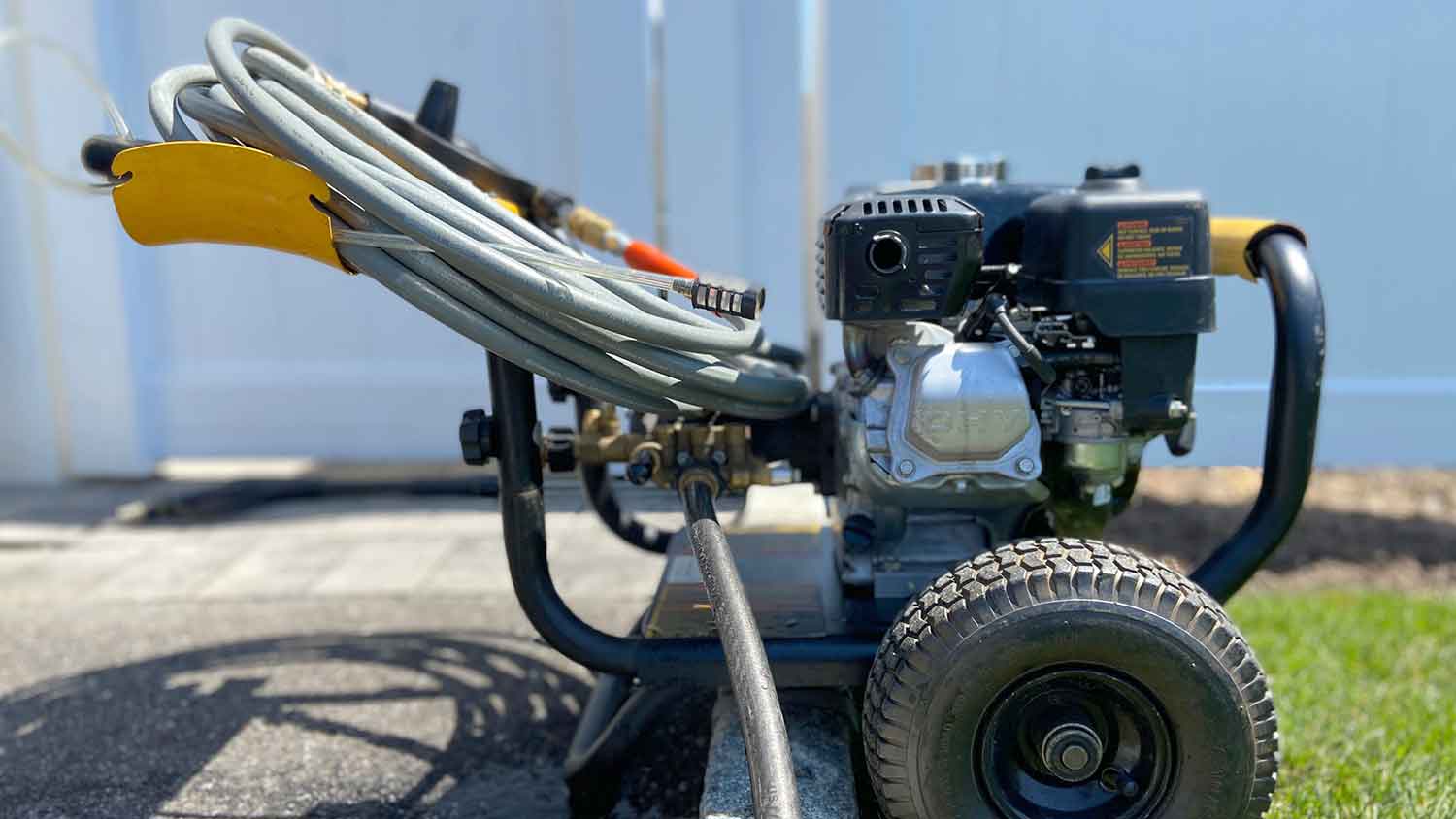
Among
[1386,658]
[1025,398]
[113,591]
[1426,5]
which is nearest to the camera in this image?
[1025,398]

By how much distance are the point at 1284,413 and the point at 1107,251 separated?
1.41ft

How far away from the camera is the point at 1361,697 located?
258 cm

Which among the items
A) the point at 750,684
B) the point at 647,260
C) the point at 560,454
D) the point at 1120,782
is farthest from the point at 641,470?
the point at 1120,782

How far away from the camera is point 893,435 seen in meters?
1.88

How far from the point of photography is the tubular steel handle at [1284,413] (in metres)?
1.85

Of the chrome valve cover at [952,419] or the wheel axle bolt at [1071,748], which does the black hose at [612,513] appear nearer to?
the chrome valve cover at [952,419]

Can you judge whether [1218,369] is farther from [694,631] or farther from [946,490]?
[694,631]

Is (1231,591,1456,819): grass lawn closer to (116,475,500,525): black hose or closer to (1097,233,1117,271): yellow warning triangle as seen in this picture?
(1097,233,1117,271): yellow warning triangle

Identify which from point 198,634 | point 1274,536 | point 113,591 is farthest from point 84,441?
point 1274,536

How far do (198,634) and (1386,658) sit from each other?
3.26 m

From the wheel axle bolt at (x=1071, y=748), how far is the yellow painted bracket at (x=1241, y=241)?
0.96 m

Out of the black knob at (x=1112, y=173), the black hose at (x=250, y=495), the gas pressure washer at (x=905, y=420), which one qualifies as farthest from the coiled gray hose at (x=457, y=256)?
the black hose at (x=250, y=495)

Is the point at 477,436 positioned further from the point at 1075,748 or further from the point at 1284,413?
the point at 1284,413

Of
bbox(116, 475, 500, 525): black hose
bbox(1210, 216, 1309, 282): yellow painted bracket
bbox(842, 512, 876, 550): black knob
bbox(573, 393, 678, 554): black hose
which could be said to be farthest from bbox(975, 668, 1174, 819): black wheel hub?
bbox(116, 475, 500, 525): black hose
